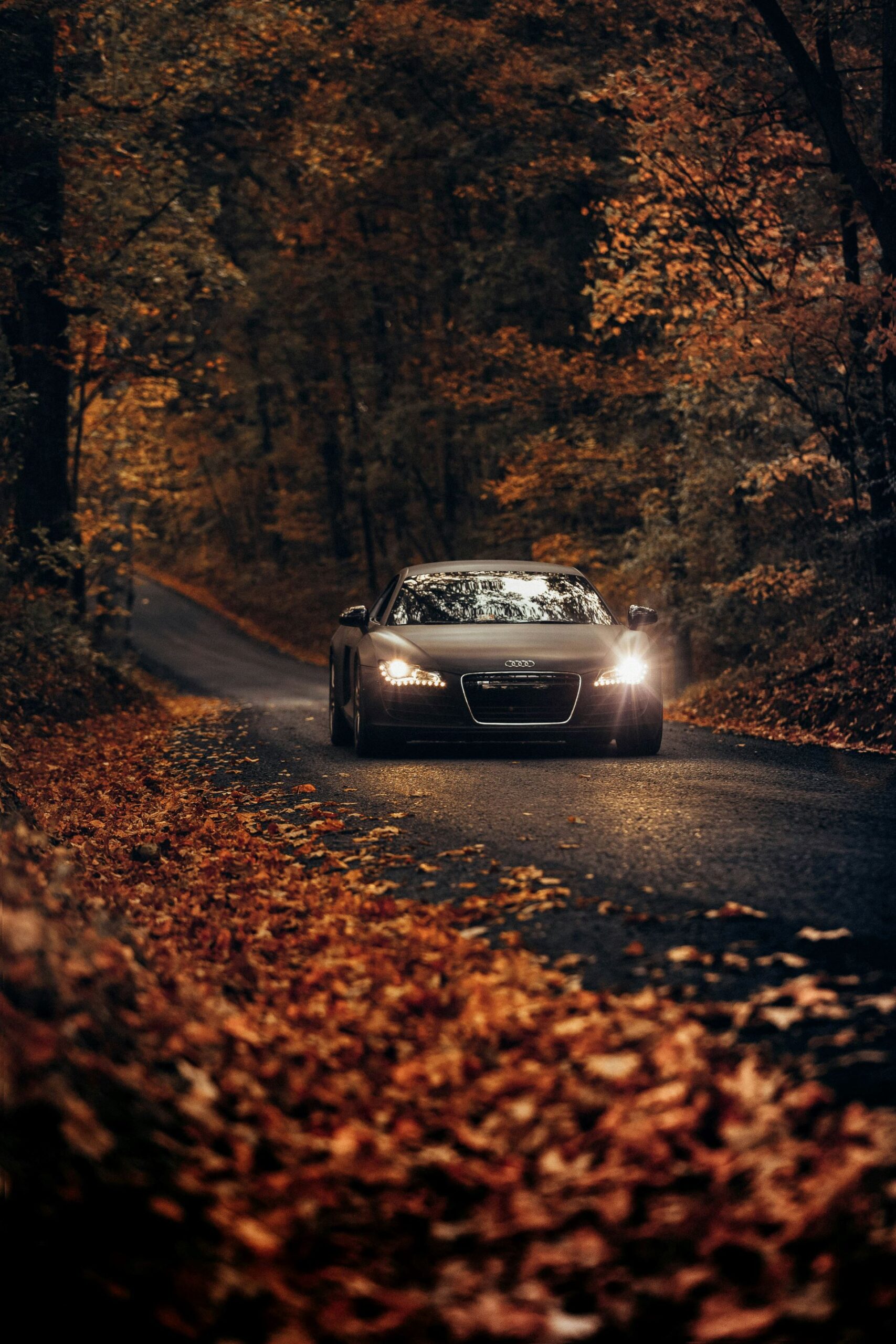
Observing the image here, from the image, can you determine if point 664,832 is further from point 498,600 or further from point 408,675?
point 498,600

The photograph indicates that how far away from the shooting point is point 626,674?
11.3m

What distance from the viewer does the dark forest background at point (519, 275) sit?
1602 cm

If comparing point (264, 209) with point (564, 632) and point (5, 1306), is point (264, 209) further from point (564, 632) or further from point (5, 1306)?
point (5, 1306)

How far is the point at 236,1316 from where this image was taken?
9.31ft

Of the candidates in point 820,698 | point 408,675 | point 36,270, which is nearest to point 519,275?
point 36,270

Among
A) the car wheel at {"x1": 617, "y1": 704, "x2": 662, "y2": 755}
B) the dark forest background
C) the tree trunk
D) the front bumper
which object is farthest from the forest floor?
the tree trunk

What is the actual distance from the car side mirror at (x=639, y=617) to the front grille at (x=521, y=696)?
1356 mm

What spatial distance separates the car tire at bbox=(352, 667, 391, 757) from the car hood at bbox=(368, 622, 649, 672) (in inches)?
15.2

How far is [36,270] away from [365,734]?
10100 mm

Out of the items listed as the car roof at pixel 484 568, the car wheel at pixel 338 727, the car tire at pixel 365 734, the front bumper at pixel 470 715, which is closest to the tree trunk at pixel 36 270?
the car wheel at pixel 338 727

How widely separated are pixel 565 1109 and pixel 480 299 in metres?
26.5

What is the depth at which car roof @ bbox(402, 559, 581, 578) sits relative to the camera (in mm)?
12977

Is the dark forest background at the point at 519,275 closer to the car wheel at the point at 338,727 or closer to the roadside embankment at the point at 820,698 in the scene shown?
the roadside embankment at the point at 820,698

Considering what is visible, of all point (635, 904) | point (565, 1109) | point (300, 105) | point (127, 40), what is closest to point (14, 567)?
point (127, 40)
